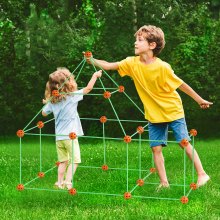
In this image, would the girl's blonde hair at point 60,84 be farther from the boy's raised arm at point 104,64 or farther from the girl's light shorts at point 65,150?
the boy's raised arm at point 104,64

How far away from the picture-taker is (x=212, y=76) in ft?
51.7

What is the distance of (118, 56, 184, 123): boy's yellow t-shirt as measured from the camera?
6.12m

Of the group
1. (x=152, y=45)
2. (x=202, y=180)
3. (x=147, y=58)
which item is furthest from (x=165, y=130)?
(x=152, y=45)

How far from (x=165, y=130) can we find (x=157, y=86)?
56 centimetres

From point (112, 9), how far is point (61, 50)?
1735 mm

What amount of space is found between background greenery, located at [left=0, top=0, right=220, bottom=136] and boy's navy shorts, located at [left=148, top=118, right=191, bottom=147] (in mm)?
9039

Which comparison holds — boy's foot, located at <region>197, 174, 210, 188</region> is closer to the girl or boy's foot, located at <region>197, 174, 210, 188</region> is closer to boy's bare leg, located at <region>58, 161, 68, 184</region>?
the girl

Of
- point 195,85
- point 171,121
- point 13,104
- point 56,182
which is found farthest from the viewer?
point 13,104

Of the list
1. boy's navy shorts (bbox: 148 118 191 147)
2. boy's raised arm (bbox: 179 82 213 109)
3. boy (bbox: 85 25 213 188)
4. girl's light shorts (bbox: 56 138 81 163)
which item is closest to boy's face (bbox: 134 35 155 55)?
boy (bbox: 85 25 213 188)

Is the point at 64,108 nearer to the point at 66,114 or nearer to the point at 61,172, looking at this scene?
the point at 66,114

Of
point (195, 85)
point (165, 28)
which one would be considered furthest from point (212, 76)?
point (165, 28)

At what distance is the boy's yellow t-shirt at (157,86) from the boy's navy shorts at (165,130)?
0.26ft

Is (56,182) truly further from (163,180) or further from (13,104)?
(13,104)

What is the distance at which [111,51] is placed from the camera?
15734 millimetres
